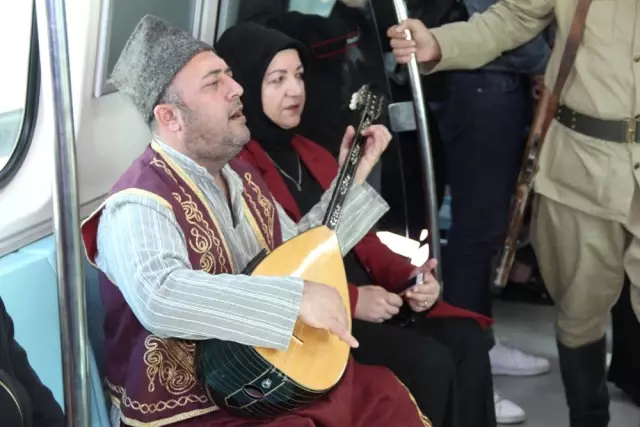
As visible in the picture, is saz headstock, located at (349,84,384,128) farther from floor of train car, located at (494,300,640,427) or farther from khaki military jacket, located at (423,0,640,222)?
floor of train car, located at (494,300,640,427)

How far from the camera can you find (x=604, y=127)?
6.90ft

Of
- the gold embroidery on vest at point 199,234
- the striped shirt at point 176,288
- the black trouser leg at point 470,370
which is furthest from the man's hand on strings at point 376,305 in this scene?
the striped shirt at point 176,288

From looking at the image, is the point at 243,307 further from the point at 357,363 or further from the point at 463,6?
the point at 463,6

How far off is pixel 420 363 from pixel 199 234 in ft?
2.06

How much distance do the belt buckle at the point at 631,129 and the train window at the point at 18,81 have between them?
146cm

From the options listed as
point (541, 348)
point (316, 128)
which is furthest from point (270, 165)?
point (541, 348)

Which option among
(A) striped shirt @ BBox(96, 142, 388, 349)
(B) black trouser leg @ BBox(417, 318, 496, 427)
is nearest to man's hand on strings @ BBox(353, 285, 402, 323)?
(B) black trouser leg @ BBox(417, 318, 496, 427)

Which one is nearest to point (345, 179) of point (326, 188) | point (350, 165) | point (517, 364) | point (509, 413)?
point (350, 165)

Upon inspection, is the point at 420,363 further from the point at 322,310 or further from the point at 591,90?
the point at 591,90

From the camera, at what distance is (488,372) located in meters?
2.13

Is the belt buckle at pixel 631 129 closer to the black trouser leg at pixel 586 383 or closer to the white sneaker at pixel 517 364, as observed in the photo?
the black trouser leg at pixel 586 383

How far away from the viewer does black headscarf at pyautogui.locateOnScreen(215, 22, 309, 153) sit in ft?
7.29

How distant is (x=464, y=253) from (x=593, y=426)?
2.28ft

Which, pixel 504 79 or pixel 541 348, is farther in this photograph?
pixel 541 348
